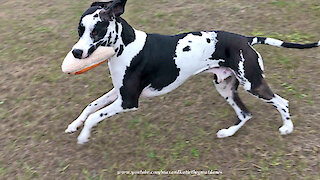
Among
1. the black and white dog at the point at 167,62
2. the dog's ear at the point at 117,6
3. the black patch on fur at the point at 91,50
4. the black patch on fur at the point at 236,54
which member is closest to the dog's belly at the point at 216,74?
the black and white dog at the point at 167,62

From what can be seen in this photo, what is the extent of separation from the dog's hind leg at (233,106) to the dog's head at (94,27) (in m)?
1.65

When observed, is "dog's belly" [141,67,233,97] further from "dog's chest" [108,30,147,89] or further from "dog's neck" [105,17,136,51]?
"dog's neck" [105,17,136,51]

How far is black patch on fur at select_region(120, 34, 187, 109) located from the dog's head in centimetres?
50

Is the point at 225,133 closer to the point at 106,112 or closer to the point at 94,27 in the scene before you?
the point at 106,112

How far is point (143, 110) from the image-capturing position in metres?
4.84

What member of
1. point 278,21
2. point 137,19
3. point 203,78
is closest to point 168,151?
point 203,78

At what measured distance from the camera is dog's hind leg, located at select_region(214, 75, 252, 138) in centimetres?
431

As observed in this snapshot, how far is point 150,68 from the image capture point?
3.80 meters

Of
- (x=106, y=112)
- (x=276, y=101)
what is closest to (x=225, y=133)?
(x=276, y=101)

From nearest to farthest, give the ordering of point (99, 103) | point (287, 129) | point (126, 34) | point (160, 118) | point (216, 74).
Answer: point (126, 34) < point (216, 74) < point (99, 103) < point (287, 129) < point (160, 118)

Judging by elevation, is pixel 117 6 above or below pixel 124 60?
above

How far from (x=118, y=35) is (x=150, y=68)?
21.4 inches

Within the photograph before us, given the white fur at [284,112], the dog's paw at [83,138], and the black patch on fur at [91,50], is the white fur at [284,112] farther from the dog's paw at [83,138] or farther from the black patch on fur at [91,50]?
the dog's paw at [83,138]

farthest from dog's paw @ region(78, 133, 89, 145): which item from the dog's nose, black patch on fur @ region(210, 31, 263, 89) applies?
black patch on fur @ region(210, 31, 263, 89)
